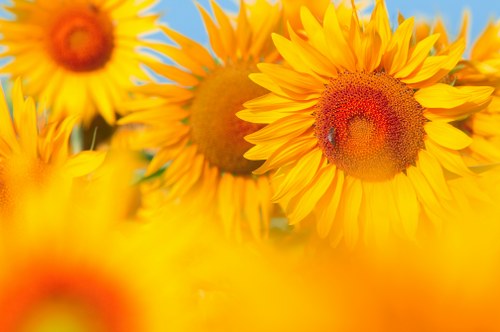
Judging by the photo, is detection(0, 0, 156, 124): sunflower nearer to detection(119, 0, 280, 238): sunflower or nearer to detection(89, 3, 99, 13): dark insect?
detection(89, 3, 99, 13): dark insect

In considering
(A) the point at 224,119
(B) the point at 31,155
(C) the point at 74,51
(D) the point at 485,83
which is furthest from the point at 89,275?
(C) the point at 74,51

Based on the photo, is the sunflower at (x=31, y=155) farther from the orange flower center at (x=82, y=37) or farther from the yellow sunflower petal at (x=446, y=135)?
the orange flower center at (x=82, y=37)

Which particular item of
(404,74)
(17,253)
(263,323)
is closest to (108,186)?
(17,253)

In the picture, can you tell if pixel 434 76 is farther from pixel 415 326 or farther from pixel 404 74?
pixel 415 326

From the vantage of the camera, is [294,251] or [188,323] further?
[294,251]

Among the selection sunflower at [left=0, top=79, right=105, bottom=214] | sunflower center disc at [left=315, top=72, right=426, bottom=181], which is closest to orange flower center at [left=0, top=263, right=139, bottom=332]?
sunflower at [left=0, top=79, right=105, bottom=214]

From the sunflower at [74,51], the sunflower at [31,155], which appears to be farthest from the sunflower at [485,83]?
the sunflower at [74,51]

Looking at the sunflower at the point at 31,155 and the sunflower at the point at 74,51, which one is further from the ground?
the sunflower at the point at 74,51
